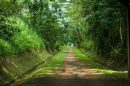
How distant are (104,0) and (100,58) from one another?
72.3 ft

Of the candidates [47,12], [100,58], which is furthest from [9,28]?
[47,12]

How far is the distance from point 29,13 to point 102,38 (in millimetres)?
10440

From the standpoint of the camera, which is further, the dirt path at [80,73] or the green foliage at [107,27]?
the green foliage at [107,27]

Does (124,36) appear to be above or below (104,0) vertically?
below

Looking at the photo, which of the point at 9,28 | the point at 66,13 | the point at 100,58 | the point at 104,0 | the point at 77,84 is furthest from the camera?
the point at 66,13

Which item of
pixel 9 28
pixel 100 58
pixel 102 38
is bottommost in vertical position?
pixel 100 58

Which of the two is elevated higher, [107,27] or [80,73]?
[107,27]

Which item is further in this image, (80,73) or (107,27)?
(107,27)

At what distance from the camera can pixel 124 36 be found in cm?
3412

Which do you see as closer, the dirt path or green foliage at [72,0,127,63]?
the dirt path

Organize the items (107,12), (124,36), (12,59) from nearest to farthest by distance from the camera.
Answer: (107,12)
(12,59)
(124,36)

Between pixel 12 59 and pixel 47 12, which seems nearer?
pixel 12 59

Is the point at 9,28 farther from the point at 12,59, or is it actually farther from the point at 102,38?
the point at 102,38

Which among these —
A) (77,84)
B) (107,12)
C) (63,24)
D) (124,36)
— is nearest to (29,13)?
(124,36)
